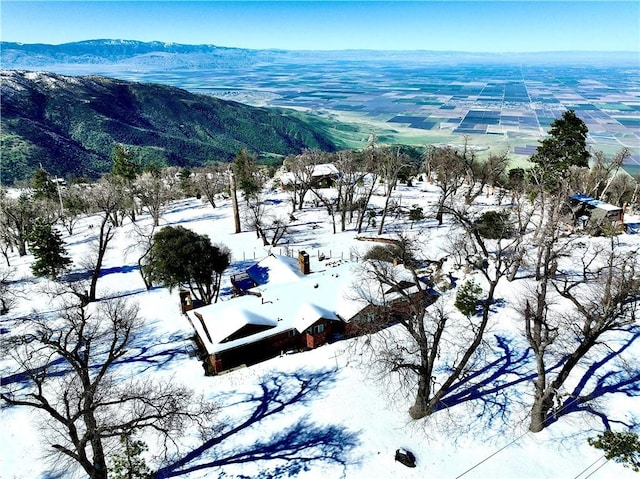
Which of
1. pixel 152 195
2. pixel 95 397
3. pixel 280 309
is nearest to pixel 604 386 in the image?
pixel 280 309

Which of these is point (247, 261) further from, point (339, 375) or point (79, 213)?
point (79, 213)

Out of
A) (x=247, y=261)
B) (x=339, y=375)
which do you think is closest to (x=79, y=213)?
(x=247, y=261)

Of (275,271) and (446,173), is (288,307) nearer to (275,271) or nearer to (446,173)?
(275,271)

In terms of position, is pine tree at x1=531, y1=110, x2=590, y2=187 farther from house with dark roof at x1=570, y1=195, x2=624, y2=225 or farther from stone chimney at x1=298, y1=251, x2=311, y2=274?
stone chimney at x1=298, y1=251, x2=311, y2=274

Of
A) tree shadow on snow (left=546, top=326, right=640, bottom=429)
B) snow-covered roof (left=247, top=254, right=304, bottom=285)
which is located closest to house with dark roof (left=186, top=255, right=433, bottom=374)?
snow-covered roof (left=247, top=254, right=304, bottom=285)

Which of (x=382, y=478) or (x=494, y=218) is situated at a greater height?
(x=494, y=218)

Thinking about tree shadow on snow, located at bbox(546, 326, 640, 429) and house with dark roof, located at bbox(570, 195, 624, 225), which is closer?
tree shadow on snow, located at bbox(546, 326, 640, 429)
